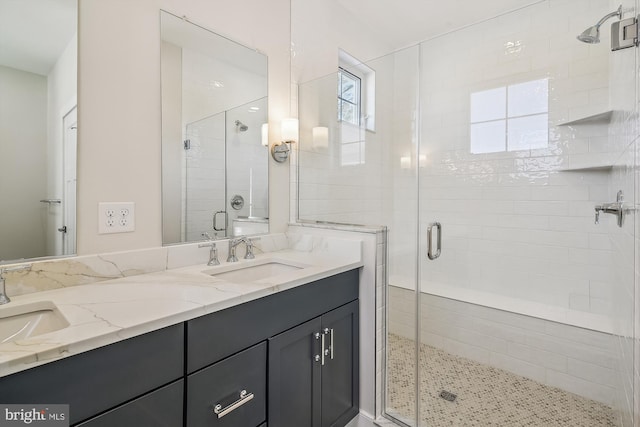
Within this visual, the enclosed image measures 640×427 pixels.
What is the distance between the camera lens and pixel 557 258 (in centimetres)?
217

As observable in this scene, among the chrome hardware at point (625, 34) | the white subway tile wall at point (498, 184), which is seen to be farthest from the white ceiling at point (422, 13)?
the chrome hardware at point (625, 34)

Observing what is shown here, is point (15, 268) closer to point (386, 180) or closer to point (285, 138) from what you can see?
point (285, 138)

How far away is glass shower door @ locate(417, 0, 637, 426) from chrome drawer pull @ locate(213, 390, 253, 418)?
1115 millimetres

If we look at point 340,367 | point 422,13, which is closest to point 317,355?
point 340,367

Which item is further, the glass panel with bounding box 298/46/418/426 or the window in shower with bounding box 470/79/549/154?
the window in shower with bounding box 470/79/549/154

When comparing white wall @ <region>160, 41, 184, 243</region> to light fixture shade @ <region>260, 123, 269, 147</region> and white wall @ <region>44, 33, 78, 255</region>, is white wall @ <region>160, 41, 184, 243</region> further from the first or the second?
light fixture shade @ <region>260, 123, 269, 147</region>

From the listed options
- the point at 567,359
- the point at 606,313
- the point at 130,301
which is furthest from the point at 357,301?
the point at 606,313

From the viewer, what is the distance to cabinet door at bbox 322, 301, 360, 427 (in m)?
1.41

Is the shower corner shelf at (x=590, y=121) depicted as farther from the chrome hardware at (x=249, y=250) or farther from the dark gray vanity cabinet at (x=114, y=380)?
the dark gray vanity cabinet at (x=114, y=380)

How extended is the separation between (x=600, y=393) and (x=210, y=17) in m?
3.04

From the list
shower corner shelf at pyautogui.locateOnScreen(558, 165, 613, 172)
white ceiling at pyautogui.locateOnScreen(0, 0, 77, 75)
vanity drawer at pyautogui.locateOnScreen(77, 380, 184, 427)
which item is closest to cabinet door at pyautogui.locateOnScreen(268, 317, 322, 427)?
vanity drawer at pyautogui.locateOnScreen(77, 380, 184, 427)

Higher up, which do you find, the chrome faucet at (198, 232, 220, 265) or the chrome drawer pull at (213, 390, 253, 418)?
the chrome faucet at (198, 232, 220, 265)

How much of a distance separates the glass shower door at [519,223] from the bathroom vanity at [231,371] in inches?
27.0

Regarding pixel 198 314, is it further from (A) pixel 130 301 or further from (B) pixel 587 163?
(B) pixel 587 163
